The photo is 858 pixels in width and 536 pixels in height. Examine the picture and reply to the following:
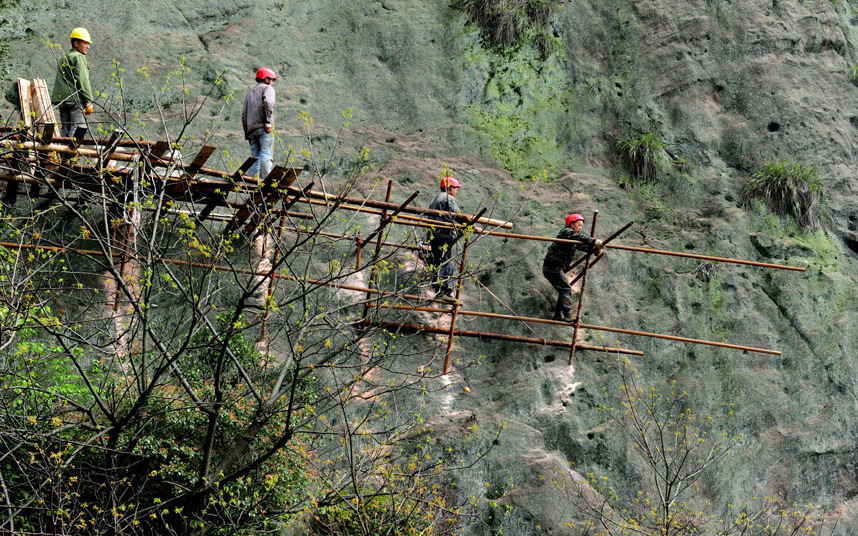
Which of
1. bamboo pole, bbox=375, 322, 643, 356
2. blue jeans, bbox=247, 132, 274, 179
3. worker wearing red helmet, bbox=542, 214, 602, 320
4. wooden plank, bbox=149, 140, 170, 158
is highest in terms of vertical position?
wooden plank, bbox=149, 140, 170, 158

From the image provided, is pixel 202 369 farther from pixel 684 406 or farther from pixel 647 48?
pixel 647 48

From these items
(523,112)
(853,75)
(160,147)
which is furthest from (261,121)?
(853,75)

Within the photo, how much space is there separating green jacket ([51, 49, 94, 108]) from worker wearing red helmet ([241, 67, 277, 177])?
2112mm

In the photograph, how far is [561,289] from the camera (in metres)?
14.5

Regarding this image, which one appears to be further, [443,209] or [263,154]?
[443,209]

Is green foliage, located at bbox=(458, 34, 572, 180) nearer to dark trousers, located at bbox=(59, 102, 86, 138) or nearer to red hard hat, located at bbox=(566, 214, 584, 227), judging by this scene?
red hard hat, located at bbox=(566, 214, 584, 227)

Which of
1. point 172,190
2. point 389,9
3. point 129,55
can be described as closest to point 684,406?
point 172,190

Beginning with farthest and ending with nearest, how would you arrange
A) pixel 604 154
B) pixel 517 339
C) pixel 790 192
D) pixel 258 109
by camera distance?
pixel 604 154 → pixel 790 192 → pixel 517 339 → pixel 258 109

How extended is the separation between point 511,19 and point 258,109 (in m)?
6.45

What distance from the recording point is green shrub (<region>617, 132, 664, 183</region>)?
1730 cm

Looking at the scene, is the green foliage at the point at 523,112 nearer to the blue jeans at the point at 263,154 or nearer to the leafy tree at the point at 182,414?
the blue jeans at the point at 263,154

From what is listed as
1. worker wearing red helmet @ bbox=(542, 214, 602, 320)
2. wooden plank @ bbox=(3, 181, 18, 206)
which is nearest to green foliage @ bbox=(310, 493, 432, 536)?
worker wearing red helmet @ bbox=(542, 214, 602, 320)

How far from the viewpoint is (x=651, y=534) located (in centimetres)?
1175

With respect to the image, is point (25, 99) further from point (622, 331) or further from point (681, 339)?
point (681, 339)
